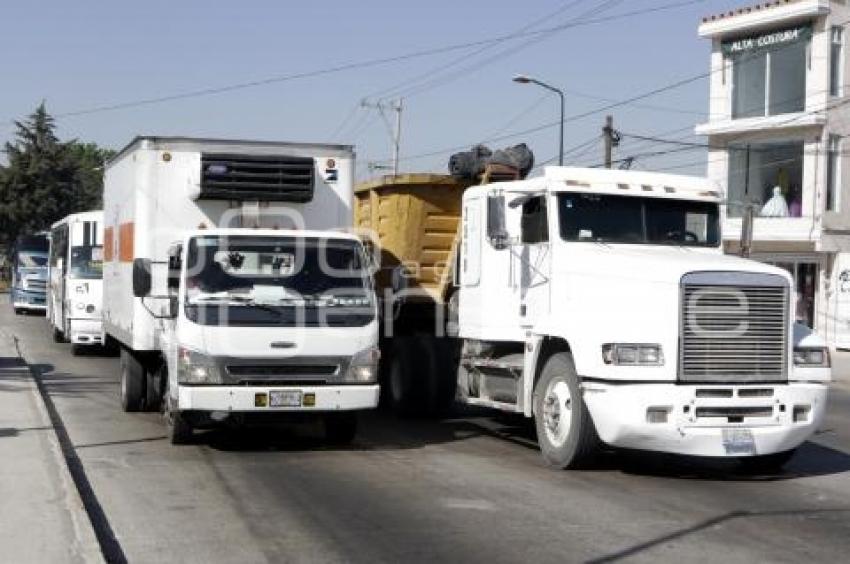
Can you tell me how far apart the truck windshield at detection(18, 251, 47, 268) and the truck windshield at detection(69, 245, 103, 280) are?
15.8 m

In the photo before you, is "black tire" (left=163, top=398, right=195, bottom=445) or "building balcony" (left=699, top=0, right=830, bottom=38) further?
"building balcony" (left=699, top=0, right=830, bottom=38)

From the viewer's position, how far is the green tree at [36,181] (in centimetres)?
6825

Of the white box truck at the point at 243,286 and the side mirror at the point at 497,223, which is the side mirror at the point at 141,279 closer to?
the white box truck at the point at 243,286

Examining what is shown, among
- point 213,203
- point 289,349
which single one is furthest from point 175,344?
point 213,203

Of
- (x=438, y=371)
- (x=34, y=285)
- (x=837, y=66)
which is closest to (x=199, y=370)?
(x=438, y=371)

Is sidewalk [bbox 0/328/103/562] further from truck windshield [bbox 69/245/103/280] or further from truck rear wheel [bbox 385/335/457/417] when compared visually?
truck windshield [bbox 69/245/103/280]

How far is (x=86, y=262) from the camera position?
23.0m

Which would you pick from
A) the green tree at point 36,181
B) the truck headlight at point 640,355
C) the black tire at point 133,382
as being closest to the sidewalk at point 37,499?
→ the black tire at point 133,382

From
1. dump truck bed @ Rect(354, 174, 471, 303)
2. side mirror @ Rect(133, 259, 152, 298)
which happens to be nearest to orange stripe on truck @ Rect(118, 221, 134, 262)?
side mirror @ Rect(133, 259, 152, 298)

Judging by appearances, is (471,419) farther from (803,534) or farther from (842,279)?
(842,279)

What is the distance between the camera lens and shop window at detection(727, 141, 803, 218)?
34.1 metres

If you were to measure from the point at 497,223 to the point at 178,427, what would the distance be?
390 cm

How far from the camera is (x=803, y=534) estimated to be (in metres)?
8.03

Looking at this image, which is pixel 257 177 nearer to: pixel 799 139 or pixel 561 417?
pixel 561 417
